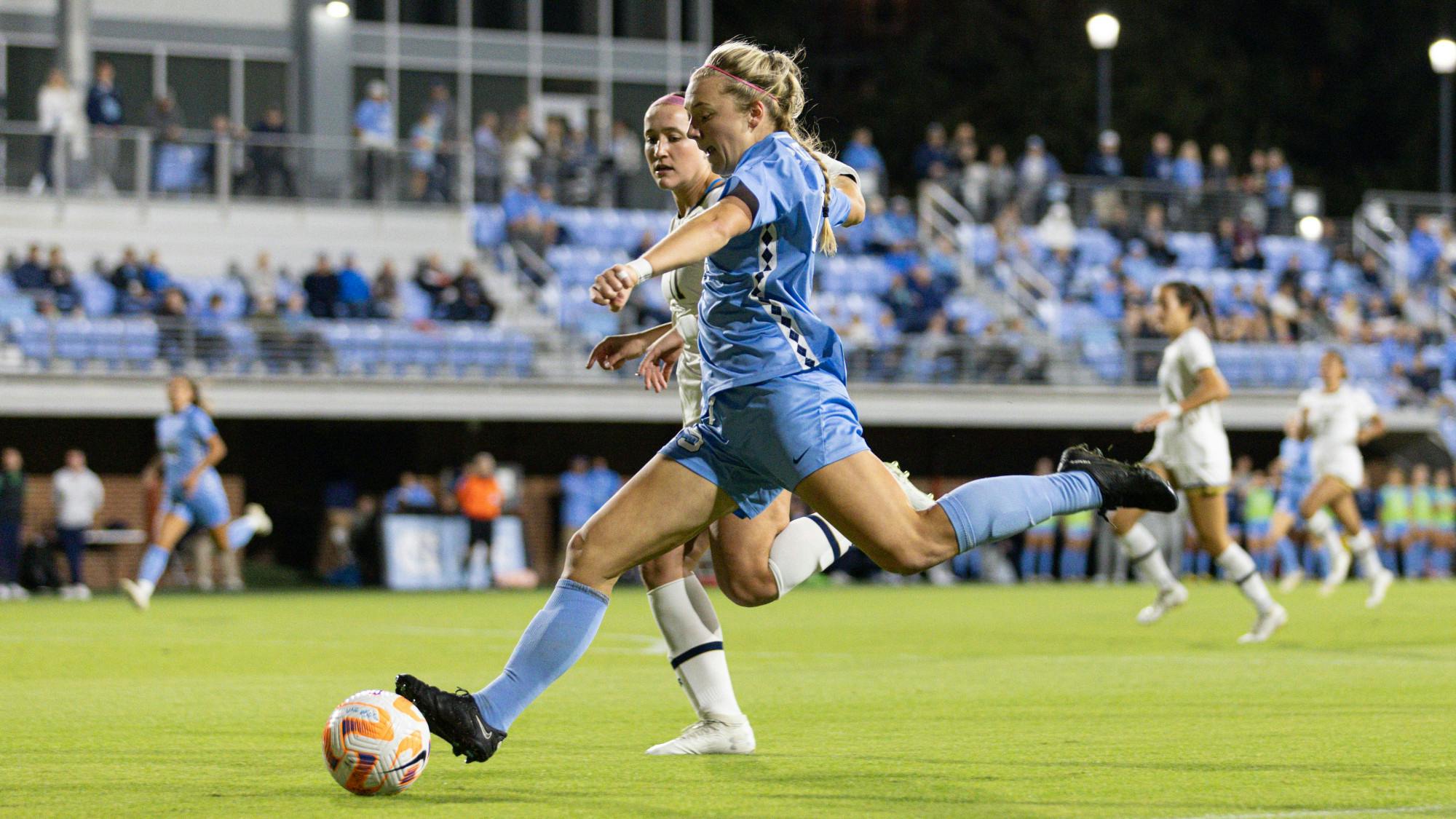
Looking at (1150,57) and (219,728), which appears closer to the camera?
(219,728)

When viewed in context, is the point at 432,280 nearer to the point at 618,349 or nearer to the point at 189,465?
the point at 189,465

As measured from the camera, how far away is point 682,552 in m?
7.68

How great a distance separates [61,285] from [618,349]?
19866mm

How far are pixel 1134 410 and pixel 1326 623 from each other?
13610 millimetres

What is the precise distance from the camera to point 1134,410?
2964 cm

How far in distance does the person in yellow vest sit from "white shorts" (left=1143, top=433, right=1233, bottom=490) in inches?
522

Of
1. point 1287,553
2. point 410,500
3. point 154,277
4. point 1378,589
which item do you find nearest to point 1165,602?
point 1378,589

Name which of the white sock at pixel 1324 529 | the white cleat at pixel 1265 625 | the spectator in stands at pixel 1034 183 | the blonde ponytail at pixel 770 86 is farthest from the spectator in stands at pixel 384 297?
the blonde ponytail at pixel 770 86

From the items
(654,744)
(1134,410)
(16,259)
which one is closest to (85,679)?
(654,744)

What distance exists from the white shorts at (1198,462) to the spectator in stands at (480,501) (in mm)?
13260

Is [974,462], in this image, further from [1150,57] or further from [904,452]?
[1150,57]

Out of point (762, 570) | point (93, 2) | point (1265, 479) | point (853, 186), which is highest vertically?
point (93, 2)

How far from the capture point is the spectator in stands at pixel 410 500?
1054 inches

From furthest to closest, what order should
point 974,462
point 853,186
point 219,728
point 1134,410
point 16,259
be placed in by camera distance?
point 974,462
point 1134,410
point 16,259
point 219,728
point 853,186
